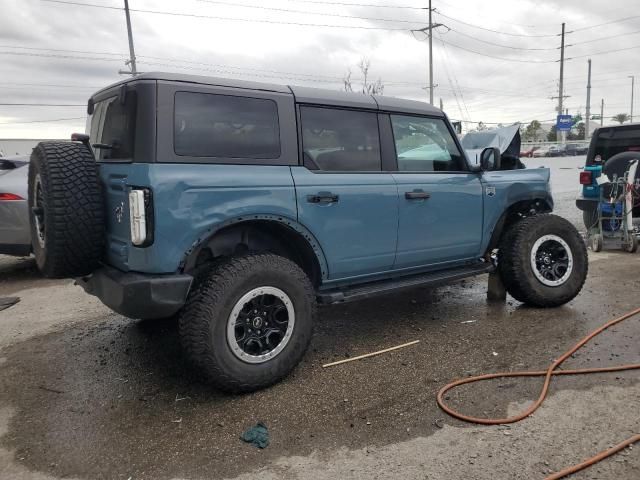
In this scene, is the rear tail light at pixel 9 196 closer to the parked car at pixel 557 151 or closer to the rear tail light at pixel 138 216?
the rear tail light at pixel 138 216

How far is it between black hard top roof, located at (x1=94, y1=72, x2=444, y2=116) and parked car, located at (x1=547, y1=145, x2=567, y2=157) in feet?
81.3

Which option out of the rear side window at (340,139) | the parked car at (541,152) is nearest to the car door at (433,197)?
the rear side window at (340,139)

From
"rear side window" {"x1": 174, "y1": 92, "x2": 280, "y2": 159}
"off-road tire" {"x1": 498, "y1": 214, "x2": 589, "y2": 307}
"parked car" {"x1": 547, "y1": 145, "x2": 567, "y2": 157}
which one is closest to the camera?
"rear side window" {"x1": 174, "y1": 92, "x2": 280, "y2": 159}

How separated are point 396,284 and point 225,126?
1.84 meters

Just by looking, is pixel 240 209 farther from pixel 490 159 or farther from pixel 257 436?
pixel 490 159

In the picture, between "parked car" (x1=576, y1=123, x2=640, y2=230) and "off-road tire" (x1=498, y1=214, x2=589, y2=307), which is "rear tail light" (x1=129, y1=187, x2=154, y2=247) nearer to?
"off-road tire" (x1=498, y1=214, x2=589, y2=307)

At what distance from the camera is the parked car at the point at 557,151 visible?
26.4 metres

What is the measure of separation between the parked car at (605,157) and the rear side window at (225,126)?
6.13 meters

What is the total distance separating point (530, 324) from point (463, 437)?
6.87ft

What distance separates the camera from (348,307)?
17.2 ft

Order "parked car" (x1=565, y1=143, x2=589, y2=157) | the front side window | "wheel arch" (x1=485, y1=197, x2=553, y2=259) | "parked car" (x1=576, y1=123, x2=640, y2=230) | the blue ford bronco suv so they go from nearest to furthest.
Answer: the blue ford bronco suv, the front side window, "wheel arch" (x1=485, y1=197, x2=553, y2=259), "parked car" (x1=576, y1=123, x2=640, y2=230), "parked car" (x1=565, y1=143, x2=589, y2=157)

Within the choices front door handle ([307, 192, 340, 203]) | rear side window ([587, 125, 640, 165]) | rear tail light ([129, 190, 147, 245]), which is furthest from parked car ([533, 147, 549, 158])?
rear tail light ([129, 190, 147, 245])

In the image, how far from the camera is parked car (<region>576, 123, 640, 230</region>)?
7.50 m

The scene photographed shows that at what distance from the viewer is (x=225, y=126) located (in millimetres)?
3230
